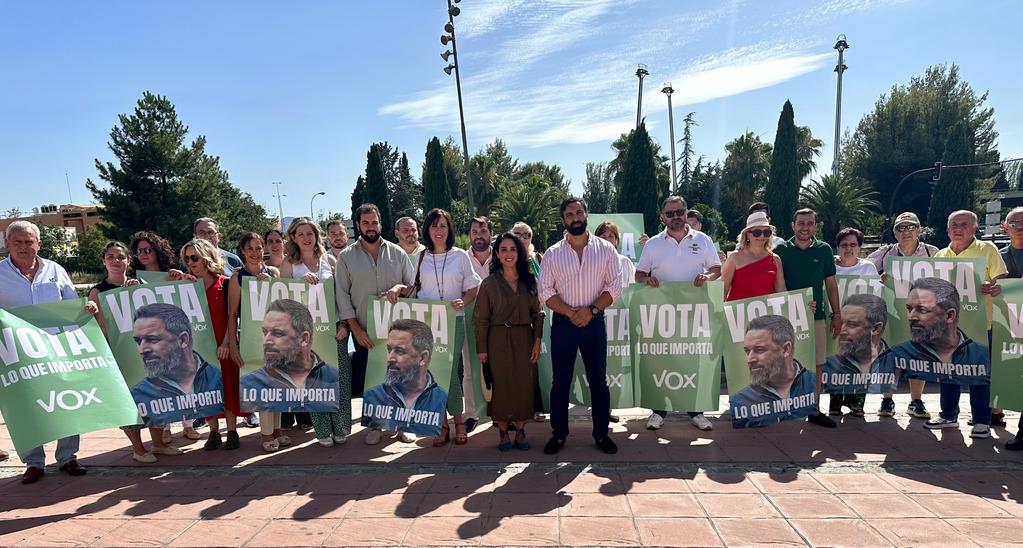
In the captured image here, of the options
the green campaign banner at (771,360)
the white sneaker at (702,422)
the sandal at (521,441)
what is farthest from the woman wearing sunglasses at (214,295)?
the green campaign banner at (771,360)

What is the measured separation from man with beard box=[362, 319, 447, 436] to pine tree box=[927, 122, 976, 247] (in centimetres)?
4040

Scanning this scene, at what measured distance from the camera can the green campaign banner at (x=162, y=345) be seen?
4.23 metres

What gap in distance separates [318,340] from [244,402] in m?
0.70

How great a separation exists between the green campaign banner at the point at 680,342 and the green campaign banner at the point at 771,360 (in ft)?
0.56

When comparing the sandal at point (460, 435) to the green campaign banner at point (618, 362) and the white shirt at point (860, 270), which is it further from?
the white shirt at point (860, 270)

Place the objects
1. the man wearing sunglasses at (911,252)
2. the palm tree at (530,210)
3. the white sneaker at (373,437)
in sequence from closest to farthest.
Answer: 1. the white sneaker at (373,437)
2. the man wearing sunglasses at (911,252)
3. the palm tree at (530,210)

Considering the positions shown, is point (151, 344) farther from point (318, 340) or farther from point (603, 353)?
point (603, 353)

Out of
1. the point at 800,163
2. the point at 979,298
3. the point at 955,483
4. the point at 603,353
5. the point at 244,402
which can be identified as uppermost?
the point at 800,163

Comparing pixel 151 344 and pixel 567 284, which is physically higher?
pixel 567 284

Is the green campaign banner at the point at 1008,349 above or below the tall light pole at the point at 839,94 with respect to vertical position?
below

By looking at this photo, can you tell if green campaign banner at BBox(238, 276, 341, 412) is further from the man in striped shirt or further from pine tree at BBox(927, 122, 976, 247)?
pine tree at BBox(927, 122, 976, 247)

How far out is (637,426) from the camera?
489 cm

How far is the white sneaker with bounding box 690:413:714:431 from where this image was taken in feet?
15.3

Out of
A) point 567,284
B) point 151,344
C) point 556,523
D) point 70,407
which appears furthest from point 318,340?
point 556,523
